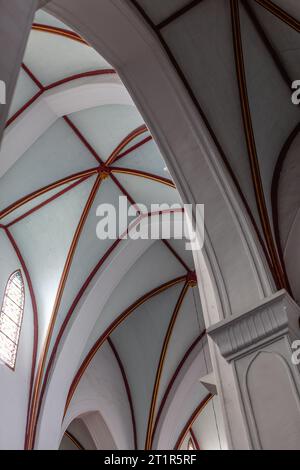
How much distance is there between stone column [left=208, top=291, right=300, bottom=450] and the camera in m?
5.52

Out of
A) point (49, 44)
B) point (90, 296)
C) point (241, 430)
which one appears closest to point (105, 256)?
point (90, 296)

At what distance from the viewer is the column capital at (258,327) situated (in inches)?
239

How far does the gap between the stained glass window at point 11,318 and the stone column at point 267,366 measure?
20.1 feet

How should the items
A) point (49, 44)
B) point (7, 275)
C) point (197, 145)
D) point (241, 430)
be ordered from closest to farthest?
point (241, 430)
point (197, 145)
point (49, 44)
point (7, 275)

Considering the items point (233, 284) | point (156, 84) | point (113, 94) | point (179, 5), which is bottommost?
point (233, 284)

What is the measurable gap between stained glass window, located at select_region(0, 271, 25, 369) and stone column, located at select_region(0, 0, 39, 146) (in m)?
8.42

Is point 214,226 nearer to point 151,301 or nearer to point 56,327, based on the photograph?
point 56,327

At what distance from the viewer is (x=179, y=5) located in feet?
25.6

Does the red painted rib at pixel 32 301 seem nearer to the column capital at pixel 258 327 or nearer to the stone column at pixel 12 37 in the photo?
the column capital at pixel 258 327

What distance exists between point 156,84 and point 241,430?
4.62 m

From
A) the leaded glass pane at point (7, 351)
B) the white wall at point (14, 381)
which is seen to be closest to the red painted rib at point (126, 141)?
the white wall at point (14, 381)

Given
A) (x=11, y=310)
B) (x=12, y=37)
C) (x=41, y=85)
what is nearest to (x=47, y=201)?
(x=11, y=310)

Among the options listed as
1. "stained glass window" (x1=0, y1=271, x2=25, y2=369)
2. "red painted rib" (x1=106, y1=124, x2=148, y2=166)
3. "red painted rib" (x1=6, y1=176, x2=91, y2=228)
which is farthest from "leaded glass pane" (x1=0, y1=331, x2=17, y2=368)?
"red painted rib" (x1=106, y1=124, x2=148, y2=166)

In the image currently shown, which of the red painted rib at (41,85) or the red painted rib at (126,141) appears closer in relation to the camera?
the red painted rib at (41,85)
